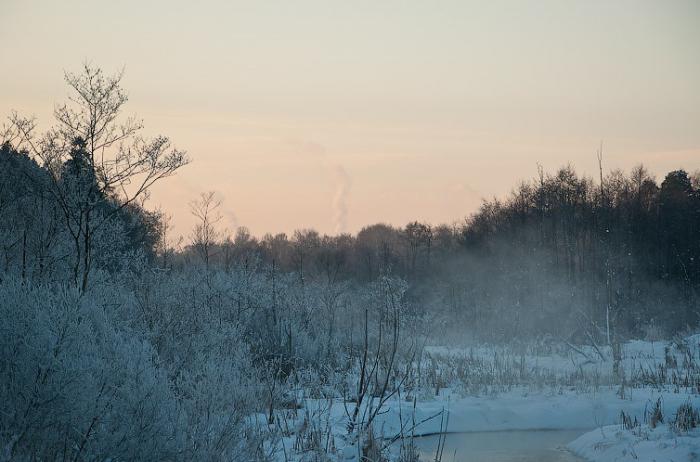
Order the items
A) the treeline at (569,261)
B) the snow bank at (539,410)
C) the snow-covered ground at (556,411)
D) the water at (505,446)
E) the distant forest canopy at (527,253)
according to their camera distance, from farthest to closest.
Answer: the treeline at (569,261) → the distant forest canopy at (527,253) → the snow bank at (539,410) → the water at (505,446) → the snow-covered ground at (556,411)

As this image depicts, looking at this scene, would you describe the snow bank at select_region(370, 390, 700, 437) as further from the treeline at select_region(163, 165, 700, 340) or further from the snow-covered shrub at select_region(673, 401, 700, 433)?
the treeline at select_region(163, 165, 700, 340)

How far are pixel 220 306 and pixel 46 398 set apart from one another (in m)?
9.66

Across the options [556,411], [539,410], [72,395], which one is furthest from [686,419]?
[72,395]

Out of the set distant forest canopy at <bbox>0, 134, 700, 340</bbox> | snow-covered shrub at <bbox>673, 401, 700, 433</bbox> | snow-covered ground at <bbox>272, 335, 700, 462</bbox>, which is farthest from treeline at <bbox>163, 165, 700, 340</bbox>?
snow-covered shrub at <bbox>673, 401, 700, 433</bbox>

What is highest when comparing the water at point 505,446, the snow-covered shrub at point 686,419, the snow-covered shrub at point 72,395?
the snow-covered shrub at point 72,395

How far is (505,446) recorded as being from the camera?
11.9 m

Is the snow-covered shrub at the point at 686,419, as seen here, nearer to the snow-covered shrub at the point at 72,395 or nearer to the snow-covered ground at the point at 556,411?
the snow-covered ground at the point at 556,411

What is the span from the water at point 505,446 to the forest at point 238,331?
1.99 feet

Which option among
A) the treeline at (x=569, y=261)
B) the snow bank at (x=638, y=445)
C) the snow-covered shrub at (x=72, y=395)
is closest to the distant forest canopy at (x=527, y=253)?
the treeline at (x=569, y=261)

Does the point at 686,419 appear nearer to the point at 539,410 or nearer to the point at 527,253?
the point at 539,410

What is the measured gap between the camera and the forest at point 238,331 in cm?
799

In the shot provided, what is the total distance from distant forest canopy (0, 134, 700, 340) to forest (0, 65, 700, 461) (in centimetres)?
11

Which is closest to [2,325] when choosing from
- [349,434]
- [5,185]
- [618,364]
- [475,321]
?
[349,434]

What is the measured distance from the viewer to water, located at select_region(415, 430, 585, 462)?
11.0 m
